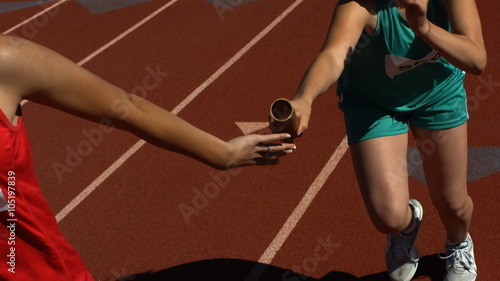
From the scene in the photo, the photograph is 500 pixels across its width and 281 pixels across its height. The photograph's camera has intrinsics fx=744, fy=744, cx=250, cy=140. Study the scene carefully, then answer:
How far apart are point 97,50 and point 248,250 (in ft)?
15.7

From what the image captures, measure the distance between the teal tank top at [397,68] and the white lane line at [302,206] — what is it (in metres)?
1.49

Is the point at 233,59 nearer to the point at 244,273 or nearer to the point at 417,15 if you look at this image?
the point at 244,273

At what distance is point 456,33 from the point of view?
3.35 meters

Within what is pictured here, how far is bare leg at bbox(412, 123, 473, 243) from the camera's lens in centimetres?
370

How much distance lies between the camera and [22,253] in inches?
83.2

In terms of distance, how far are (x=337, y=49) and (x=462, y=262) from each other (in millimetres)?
1687

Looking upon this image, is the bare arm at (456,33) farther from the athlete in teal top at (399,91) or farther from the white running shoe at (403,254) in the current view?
the white running shoe at (403,254)

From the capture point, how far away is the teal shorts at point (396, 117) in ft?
12.0

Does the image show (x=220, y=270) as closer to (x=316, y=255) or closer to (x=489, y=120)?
(x=316, y=255)

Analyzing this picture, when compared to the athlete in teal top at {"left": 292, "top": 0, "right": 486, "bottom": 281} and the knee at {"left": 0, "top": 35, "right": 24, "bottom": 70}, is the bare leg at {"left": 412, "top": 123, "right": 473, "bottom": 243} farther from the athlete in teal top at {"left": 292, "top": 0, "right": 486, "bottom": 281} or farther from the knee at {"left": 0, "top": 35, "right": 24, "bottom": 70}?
the knee at {"left": 0, "top": 35, "right": 24, "bottom": 70}

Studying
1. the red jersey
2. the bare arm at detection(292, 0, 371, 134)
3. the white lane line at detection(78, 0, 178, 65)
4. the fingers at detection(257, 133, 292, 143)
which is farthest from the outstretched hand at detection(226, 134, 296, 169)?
the white lane line at detection(78, 0, 178, 65)

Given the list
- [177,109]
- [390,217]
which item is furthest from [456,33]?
[177,109]

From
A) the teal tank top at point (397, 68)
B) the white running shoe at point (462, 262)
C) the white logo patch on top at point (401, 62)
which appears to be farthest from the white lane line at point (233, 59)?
the white logo patch on top at point (401, 62)

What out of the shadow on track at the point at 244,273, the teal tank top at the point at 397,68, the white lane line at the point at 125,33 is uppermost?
the teal tank top at the point at 397,68
